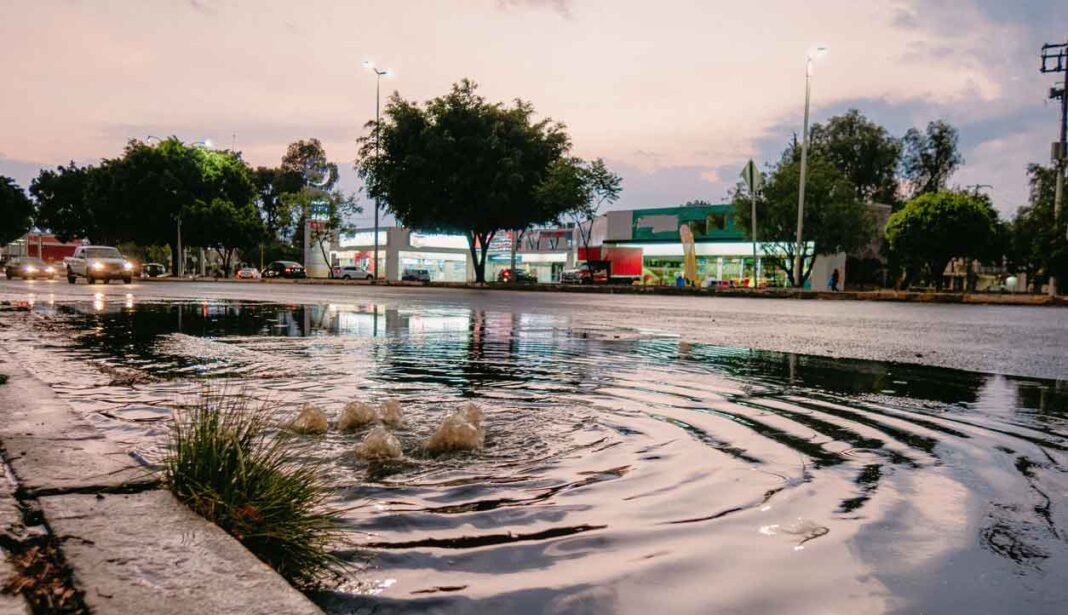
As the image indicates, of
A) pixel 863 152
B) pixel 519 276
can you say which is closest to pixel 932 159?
pixel 863 152

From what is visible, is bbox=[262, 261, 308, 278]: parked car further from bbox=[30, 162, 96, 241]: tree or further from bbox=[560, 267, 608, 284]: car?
bbox=[560, 267, 608, 284]: car

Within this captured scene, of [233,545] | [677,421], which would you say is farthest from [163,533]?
[677,421]

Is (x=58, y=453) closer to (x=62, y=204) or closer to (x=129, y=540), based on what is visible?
(x=129, y=540)

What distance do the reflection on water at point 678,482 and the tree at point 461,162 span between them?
32.8 meters

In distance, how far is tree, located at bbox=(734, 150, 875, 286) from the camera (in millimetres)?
37125

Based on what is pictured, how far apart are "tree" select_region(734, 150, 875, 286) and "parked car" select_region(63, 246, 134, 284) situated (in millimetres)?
29189

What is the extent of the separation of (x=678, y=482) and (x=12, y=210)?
6588 centimetres

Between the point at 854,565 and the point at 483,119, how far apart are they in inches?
1541

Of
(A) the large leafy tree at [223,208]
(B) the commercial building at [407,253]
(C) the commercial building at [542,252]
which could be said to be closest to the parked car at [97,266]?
(A) the large leafy tree at [223,208]

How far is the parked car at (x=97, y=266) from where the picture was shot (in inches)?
1328

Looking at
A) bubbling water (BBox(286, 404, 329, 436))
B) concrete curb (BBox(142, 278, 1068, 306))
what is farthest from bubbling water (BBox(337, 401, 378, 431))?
concrete curb (BBox(142, 278, 1068, 306))

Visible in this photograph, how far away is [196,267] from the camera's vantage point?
90.4 metres

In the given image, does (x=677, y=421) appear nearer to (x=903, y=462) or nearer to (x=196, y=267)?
(x=903, y=462)

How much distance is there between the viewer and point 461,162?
129ft
